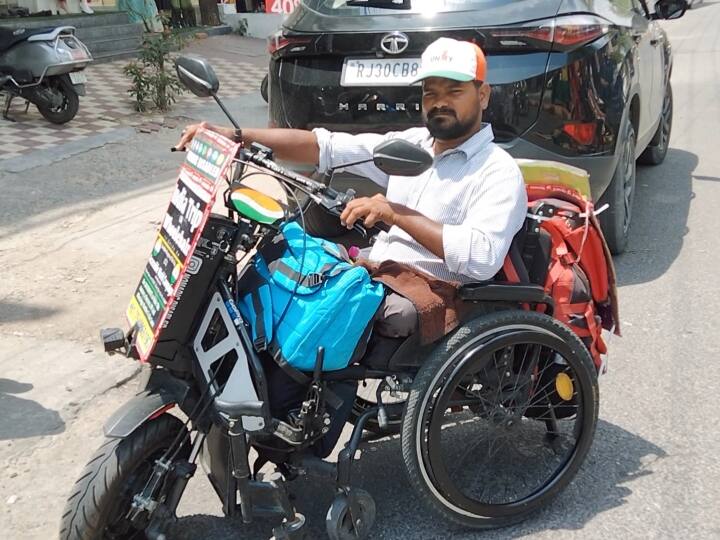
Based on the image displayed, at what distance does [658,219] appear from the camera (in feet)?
17.8

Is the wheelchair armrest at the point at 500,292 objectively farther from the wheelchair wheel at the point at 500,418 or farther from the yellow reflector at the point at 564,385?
the yellow reflector at the point at 564,385

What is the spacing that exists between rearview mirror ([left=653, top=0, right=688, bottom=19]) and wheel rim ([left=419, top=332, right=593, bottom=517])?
3.80 meters

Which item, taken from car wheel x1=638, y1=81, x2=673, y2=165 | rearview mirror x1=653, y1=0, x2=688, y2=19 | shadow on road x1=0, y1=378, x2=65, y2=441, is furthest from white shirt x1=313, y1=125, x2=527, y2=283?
car wheel x1=638, y1=81, x2=673, y2=165

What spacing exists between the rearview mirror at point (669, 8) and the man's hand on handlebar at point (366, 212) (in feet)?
13.7

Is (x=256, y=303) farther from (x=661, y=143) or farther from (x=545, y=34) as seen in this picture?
(x=661, y=143)

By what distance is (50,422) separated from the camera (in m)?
3.17

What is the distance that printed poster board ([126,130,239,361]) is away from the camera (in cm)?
217

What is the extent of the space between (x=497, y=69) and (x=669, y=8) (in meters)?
2.49

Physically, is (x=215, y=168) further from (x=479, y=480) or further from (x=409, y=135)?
(x=479, y=480)

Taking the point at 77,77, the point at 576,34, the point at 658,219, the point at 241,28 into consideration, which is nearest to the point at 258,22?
the point at 241,28

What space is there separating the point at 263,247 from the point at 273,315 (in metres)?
0.23

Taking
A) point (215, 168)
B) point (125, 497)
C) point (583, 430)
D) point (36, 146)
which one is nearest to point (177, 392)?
point (125, 497)

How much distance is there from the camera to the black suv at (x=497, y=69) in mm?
3801

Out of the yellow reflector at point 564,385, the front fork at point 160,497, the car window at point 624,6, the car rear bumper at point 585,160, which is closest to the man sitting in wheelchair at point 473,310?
the yellow reflector at point 564,385
